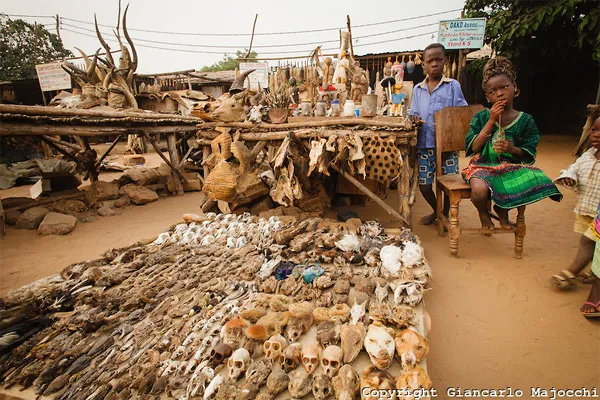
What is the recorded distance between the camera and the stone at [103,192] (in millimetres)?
7294

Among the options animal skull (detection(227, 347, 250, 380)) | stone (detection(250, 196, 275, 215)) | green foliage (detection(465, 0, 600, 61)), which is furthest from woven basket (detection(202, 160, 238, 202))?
green foliage (detection(465, 0, 600, 61))

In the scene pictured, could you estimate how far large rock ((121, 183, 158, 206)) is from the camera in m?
7.63

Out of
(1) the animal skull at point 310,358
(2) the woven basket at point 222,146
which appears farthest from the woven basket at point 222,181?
(1) the animal skull at point 310,358

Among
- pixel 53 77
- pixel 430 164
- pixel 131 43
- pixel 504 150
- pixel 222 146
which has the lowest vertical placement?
pixel 430 164

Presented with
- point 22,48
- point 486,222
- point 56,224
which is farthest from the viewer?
point 22,48

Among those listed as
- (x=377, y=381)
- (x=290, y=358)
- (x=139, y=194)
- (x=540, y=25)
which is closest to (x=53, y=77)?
(x=139, y=194)

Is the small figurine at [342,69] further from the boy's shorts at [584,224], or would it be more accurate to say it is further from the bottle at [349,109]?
Answer: the boy's shorts at [584,224]

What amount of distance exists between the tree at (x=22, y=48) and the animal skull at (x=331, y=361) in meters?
19.8

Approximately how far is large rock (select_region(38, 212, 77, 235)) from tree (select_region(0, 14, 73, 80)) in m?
13.8

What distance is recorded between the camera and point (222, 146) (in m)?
4.46

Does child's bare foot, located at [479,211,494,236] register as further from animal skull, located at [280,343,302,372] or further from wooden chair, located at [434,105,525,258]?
animal skull, located at [280,343,302,372]

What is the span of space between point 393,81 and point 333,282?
344cm

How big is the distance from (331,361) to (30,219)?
6581 mm

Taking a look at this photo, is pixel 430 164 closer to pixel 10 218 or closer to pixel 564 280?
pixel 564 280
